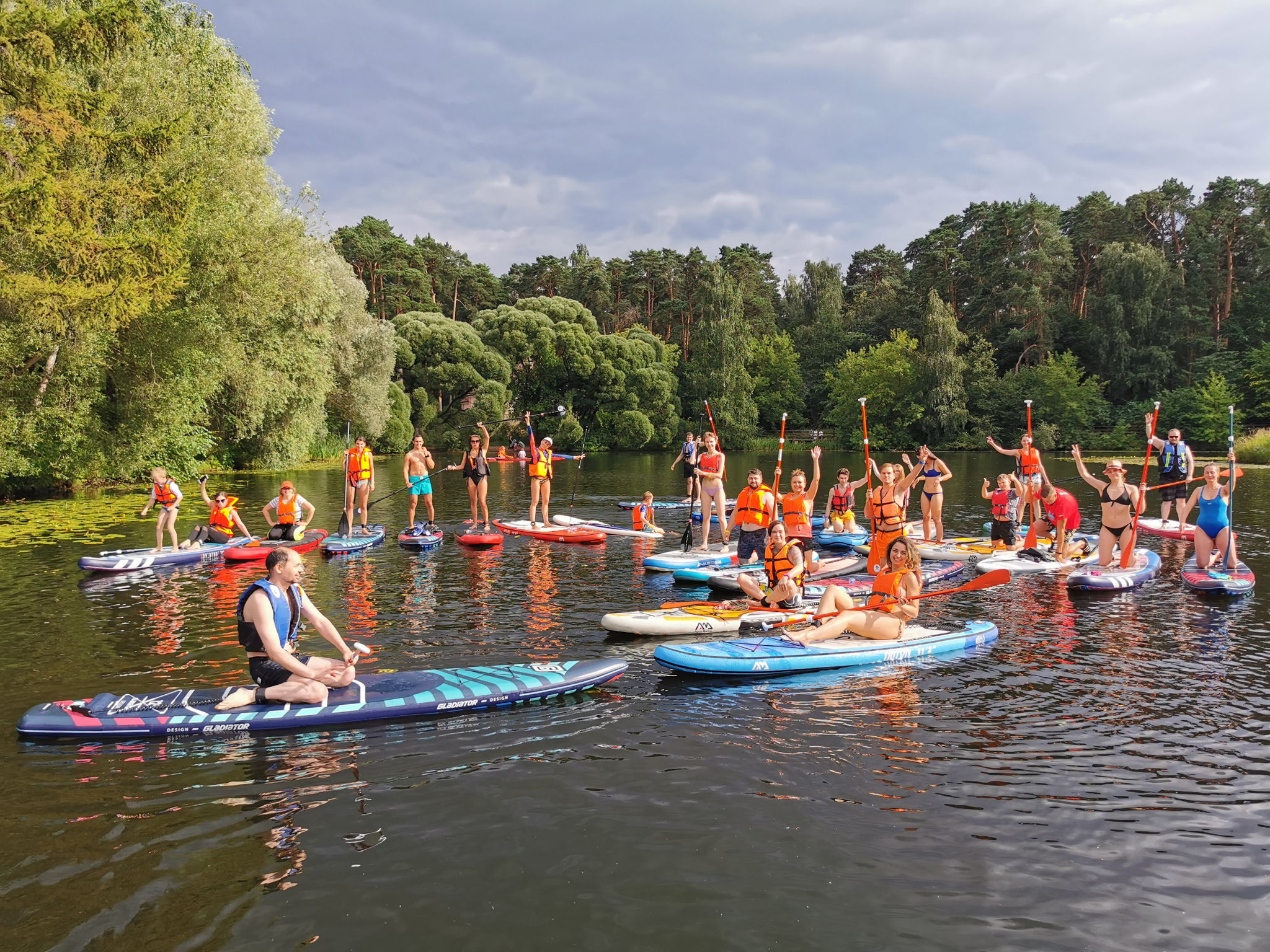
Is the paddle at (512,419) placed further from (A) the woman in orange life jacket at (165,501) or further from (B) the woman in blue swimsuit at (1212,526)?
(B) the woman in blue swimsuit at (1212,526)

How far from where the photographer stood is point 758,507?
42.8ft

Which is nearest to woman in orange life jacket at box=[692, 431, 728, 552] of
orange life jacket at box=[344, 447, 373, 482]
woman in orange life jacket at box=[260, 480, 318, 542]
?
orange life jacket at box=[344, 447, 373, 482]

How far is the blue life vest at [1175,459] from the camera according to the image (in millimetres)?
17844

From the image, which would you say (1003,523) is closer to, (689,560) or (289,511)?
(689,560)

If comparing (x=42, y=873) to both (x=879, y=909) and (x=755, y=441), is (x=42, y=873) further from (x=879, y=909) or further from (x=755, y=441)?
(x=755, y=441)

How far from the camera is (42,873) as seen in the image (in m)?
5.16

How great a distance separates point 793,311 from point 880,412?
60.0 feet

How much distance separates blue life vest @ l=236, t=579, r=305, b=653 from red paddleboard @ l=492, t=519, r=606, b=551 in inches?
414

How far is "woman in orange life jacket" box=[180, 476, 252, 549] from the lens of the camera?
15523mm

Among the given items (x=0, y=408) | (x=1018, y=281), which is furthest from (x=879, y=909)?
(x=1018, y=281)

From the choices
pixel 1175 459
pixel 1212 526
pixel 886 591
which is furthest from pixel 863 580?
pixel 1175 459

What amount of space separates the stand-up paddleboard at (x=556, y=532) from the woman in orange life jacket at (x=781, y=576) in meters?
7.46

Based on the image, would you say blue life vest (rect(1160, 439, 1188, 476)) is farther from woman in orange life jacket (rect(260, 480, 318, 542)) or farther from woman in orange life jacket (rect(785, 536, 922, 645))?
woman in orange life jacket (rect(260, 480, 318, 542))

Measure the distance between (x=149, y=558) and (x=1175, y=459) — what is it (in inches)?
809
